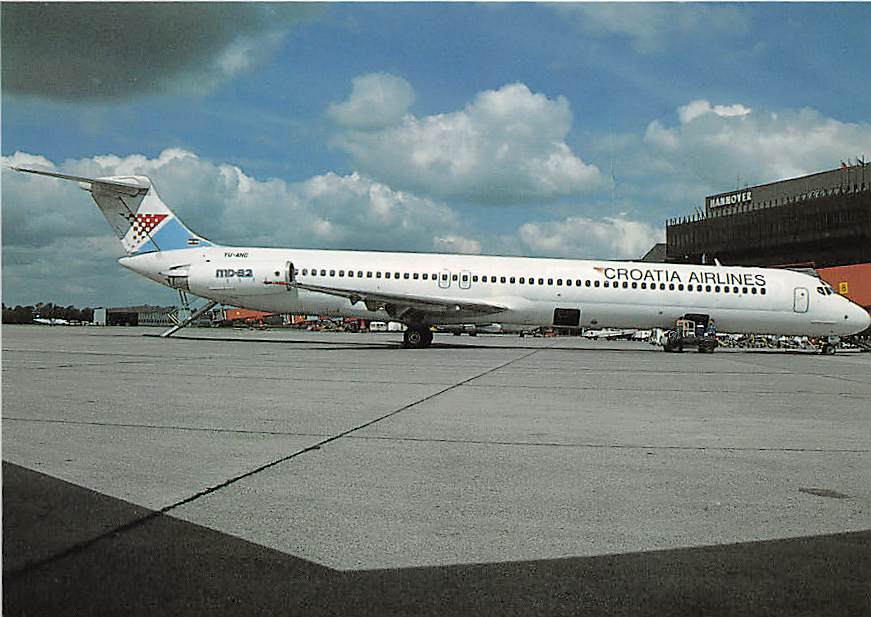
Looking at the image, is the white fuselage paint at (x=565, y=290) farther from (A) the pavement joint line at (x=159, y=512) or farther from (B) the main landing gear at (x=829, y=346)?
(A) the pavement joint line at (x=159, y=512)

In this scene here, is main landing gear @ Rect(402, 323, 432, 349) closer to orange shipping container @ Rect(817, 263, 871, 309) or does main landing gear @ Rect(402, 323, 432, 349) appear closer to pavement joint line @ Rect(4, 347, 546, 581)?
pavement joint line @ Rect(4, 347, 546, 581)

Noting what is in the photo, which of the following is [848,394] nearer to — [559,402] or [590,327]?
[559,402]

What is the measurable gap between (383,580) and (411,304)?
2231 cm

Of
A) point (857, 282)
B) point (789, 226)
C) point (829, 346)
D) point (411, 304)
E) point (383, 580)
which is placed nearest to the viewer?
point (383, 580)

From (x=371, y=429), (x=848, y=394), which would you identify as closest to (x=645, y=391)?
(x=848, y=394)

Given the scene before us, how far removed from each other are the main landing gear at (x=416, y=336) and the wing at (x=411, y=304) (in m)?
0.61

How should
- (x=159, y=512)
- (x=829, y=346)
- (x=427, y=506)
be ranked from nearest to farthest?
(x=159, y=512) < (x=427, y=506) < (x=829, y=346)

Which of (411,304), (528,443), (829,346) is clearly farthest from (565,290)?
(528,443)

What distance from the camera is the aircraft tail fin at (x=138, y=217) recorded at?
30.0 metres

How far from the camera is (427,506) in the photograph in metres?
4.75

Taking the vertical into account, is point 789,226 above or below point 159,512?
above

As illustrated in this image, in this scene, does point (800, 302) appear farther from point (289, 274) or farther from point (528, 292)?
point (289, 274)

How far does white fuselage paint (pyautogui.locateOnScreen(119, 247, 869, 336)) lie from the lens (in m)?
26.6

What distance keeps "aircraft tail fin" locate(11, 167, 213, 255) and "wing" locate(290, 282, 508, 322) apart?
20.6 feet
